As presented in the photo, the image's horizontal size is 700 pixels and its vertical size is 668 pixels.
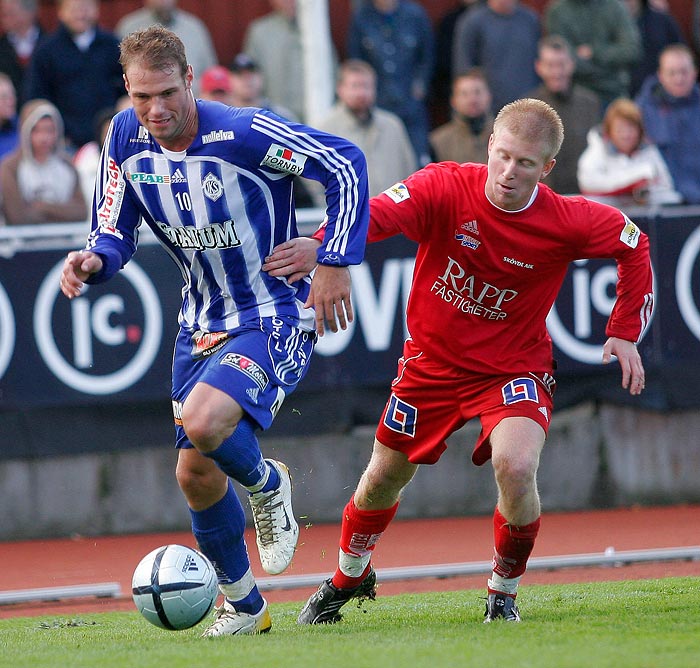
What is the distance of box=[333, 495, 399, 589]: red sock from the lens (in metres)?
6.48

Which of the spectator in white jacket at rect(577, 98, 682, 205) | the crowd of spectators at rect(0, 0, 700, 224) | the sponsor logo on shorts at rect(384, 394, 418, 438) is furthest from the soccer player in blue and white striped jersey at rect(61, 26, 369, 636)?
the spectator in white jacket at rect(577, 98, 682, 205)

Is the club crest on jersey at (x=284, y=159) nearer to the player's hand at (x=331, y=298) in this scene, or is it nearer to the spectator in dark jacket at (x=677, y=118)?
the player's hand at (x=331, y=298)

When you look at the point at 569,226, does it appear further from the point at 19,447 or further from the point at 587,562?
the point at 19,447

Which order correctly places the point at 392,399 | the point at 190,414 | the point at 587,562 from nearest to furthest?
the point at 190,414 < the point at 392,399 < the point at 587,562

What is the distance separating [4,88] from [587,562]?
20.0ft

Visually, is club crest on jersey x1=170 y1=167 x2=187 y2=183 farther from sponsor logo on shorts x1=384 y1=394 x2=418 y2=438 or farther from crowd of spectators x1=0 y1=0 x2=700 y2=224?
crowd of spectators x1=0 y1=0 x2=700 y2=224

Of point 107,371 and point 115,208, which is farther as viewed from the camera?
point 107,371

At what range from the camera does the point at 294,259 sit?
19.2ft

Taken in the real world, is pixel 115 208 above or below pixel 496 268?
above

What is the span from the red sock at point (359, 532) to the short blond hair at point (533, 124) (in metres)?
1.90

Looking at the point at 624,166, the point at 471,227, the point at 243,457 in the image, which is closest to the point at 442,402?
the point at 471,227

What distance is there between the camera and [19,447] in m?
10.2

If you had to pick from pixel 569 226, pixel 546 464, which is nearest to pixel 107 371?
pixel 546 464

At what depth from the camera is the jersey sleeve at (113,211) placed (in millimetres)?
5971
